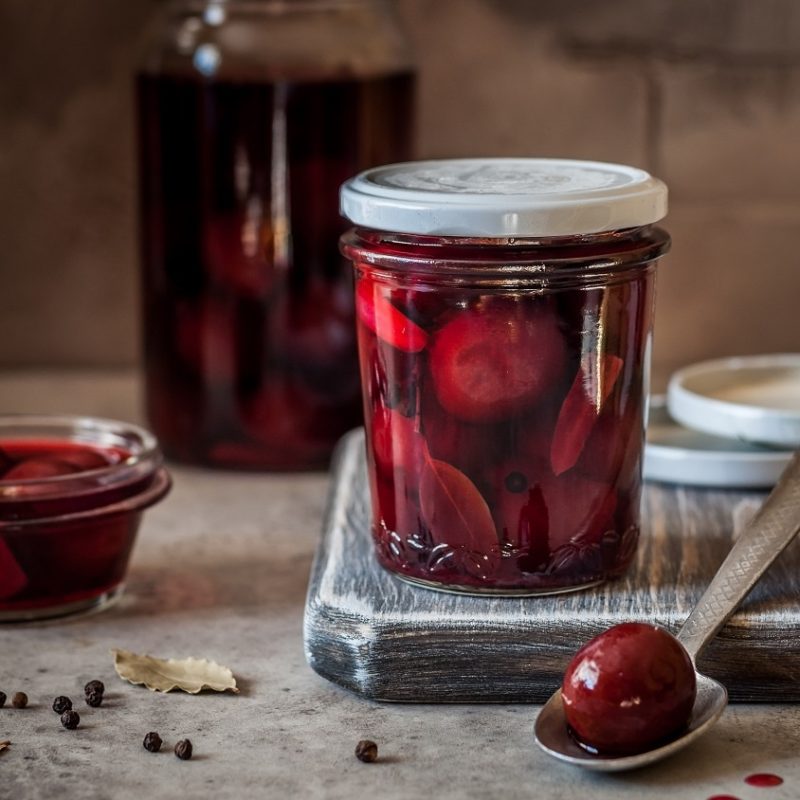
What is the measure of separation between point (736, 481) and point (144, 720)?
465mm

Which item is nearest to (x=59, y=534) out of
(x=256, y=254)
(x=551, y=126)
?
(x=256, y=254)

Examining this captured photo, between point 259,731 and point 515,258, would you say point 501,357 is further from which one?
point 259,731

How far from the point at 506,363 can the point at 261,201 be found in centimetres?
46

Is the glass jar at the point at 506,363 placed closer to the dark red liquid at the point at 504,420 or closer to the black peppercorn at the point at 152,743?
the dark red liquid at the point at 504,420

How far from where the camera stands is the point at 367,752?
70cm

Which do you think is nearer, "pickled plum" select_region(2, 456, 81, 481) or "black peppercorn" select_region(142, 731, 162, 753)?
"black peppercorn" select_region(142, 731, 162, 753)

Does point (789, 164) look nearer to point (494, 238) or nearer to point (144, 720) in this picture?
point (494, 238)

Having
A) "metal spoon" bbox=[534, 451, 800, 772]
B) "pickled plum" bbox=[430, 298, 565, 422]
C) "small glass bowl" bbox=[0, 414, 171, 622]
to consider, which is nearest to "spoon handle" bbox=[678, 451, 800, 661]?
"metal spoon" bbox=[534, 451, 800, 772]

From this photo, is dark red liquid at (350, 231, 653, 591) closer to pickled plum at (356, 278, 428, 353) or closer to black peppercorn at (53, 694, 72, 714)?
pickled plum at (356, 278, 428, 353)

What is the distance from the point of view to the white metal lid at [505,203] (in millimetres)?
740

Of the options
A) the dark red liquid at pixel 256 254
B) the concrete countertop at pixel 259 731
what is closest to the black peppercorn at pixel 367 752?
the concrete countertop at pixel 259 731

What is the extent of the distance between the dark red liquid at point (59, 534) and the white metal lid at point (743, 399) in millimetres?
425

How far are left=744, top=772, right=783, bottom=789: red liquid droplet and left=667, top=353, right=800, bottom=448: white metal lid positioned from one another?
39cm

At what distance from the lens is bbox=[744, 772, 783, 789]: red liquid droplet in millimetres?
674
